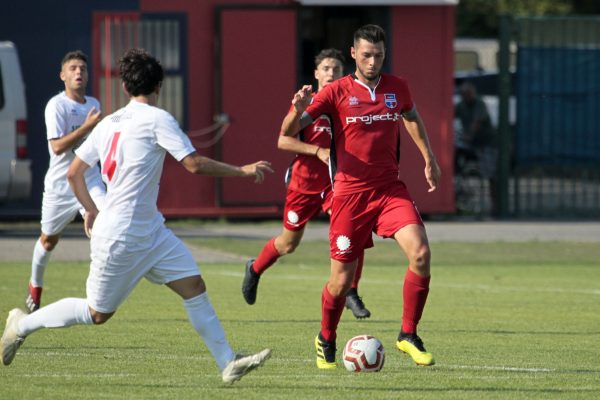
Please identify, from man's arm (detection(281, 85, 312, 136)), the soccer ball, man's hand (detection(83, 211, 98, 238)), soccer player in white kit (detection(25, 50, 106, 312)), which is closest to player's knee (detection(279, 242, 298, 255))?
soccer player in white kit (detection(25, 50, 106, 312))

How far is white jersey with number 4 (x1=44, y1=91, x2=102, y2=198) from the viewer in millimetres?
11578

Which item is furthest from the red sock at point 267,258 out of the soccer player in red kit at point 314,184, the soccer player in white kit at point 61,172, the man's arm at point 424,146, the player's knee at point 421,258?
the player's knee at point 421,258

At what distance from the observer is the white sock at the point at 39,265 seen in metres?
11.8

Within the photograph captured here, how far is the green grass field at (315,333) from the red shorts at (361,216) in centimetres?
Answer: 83

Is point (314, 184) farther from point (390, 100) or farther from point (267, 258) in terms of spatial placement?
point (390, 100)

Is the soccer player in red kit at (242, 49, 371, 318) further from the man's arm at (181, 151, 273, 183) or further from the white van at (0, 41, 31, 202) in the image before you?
the white van at (0, 41, 31, 202)

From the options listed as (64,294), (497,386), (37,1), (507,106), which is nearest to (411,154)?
(507,106)

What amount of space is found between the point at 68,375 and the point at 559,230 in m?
14.2

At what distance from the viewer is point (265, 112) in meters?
21.3

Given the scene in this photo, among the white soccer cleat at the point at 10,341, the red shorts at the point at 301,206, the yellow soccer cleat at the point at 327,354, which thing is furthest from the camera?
the red shorts at the point at 301,206

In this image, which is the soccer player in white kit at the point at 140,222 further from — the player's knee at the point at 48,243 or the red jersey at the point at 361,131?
the player's knee at the point at 48,243

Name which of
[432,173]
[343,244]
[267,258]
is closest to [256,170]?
[343,244]

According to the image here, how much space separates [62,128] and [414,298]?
4.09 m

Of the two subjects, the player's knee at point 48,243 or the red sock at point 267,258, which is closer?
the player's knee at point 48,243
